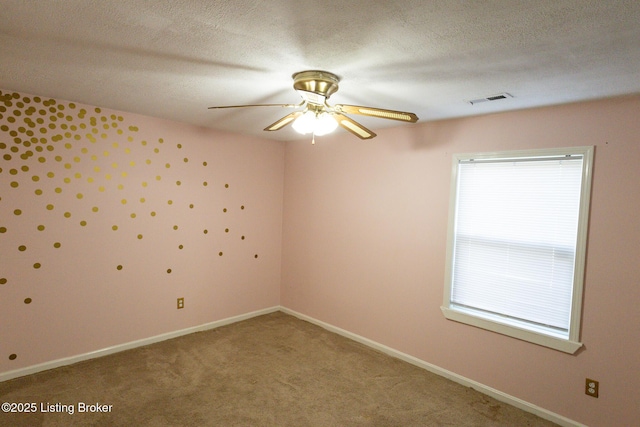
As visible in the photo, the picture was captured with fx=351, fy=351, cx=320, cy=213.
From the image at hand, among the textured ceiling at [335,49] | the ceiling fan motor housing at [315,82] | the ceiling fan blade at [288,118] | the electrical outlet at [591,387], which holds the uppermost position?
the textured ceiling at [335,49]

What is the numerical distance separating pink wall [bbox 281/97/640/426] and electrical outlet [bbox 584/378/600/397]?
37 millimetres

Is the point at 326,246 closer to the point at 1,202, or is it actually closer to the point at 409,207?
the point at 409,207

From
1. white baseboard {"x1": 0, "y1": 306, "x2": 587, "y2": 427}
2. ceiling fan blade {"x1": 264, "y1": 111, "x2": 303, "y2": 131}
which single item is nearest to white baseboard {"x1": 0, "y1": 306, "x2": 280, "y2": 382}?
white baseboard {"x1": 0, "y1": 306, "x2": 587, "y2": 427}

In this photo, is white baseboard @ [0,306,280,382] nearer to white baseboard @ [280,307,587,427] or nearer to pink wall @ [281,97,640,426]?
pink wall @ [281,97,640,426]

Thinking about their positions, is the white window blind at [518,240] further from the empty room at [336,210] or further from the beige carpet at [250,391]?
the beige carpet at [250,391]

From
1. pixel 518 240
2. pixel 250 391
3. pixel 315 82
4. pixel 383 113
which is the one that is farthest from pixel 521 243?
pixel 250 391

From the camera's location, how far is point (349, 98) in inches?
103

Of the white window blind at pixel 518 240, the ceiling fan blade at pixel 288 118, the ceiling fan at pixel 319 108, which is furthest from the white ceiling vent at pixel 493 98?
the ceiling fan blade at pixel 288 118

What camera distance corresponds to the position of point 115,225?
10.9 ft

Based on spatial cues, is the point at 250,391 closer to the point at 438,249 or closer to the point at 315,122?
the point at 438,249

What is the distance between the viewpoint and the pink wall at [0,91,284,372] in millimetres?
2848

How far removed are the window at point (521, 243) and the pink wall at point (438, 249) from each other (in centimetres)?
8

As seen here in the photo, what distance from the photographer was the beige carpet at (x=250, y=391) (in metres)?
2.49

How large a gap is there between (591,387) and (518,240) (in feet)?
3.58
